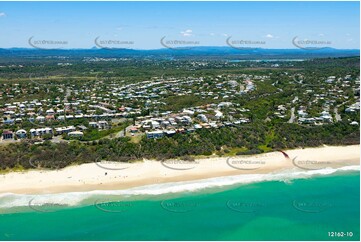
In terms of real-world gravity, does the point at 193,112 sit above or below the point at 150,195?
above

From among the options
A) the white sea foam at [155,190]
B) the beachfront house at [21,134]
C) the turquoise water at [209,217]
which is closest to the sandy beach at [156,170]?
the white sea foam at [155,190]

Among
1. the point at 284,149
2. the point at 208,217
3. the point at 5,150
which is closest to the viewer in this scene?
the point at 208,217

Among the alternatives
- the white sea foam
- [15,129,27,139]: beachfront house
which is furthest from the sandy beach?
[15,129,27,139]: beachfront house

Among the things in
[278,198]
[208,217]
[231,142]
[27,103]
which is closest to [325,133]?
[231,142]

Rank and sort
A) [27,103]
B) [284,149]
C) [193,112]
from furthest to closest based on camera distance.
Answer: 1. [27,103]
2. [193,112]
3. [284,149]

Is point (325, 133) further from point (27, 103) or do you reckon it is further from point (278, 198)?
point (27, 103)

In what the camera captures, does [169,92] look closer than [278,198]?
No
